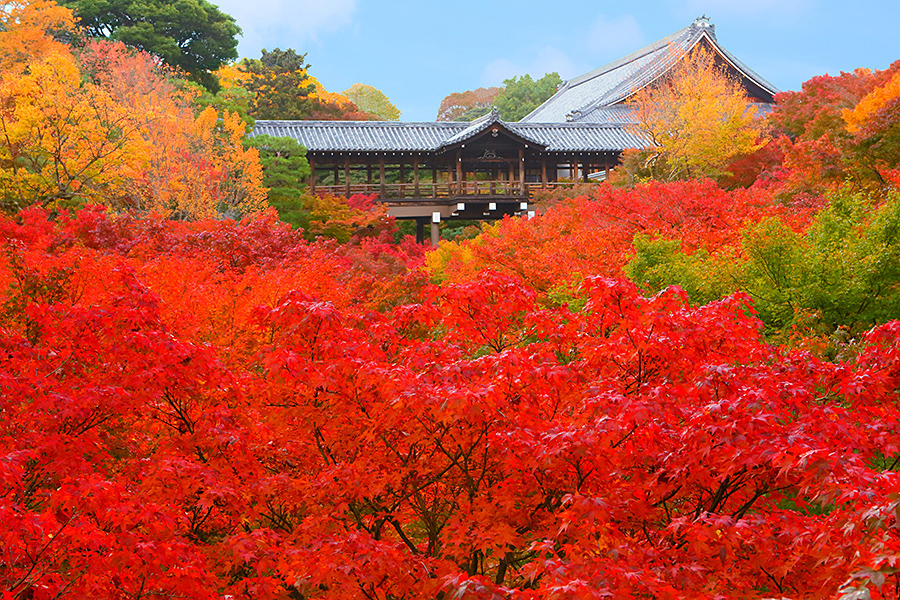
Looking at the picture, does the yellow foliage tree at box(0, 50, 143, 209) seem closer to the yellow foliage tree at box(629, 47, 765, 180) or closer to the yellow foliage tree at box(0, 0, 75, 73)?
the yellow foliage tree at box(0, 0, 75, 73)

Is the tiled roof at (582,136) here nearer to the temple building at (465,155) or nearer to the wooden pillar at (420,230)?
the temple building at (465,155)

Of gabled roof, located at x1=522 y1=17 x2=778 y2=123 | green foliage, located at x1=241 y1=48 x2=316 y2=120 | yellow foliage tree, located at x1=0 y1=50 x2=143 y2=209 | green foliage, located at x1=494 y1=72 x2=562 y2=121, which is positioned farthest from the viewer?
green foliage, located at x1=494 y1=72 x2=562 y2=121

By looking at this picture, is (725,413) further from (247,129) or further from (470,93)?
(470,93)

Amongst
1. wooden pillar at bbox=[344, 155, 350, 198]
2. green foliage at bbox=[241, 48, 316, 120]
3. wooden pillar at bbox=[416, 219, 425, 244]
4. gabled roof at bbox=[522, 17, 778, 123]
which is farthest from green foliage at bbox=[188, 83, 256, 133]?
gabled roof at bbox=[522, 17, 778, 123]

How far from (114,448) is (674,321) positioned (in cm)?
462

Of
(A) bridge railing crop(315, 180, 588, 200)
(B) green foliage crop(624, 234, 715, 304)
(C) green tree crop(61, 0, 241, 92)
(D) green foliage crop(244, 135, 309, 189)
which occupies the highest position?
(C) green tree crop(61, 0, 241, 92)

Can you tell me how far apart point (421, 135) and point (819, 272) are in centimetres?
2591

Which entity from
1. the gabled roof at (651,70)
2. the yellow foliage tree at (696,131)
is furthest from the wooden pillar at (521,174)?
the gabled roof at (651,70)

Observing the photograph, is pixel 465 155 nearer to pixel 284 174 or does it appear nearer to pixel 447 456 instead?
pixel 284 174

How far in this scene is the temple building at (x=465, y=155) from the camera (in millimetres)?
32219

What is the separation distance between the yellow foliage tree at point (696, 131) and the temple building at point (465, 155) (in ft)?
17.5

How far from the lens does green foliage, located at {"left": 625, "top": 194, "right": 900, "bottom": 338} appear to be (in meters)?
9.74

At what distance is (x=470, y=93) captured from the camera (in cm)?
7269

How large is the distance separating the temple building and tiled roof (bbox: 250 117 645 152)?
44mm
